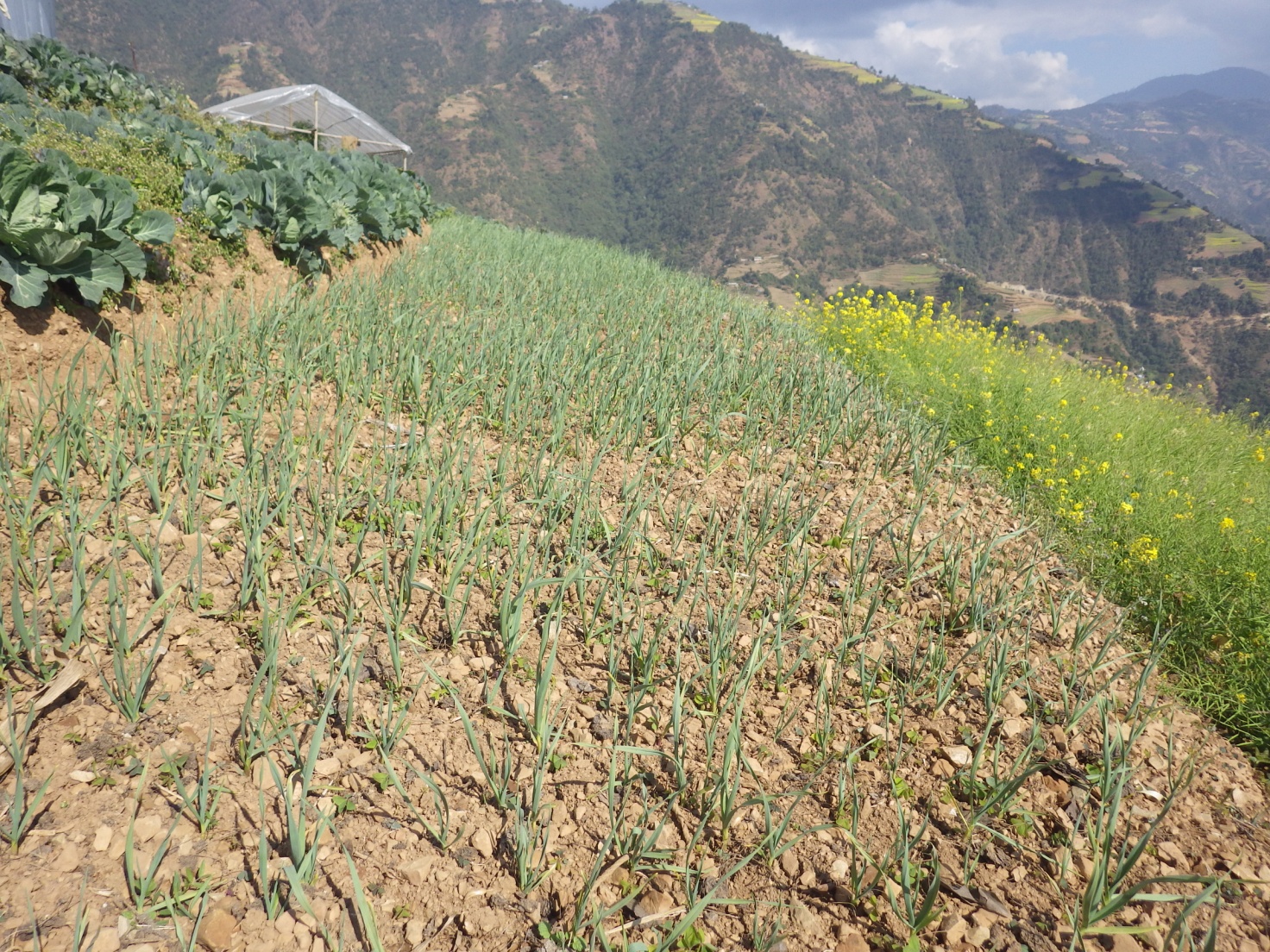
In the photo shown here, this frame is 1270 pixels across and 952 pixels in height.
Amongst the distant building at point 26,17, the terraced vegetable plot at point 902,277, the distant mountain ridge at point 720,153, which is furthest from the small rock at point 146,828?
the terraced vegetable plot at point 902,277

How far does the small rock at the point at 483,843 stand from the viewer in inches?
63.7

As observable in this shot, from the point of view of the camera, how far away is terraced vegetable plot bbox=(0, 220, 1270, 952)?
4.87 feet

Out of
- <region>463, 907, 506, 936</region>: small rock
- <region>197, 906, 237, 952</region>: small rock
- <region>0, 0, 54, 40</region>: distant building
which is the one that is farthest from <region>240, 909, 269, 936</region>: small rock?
<region>0, 0, 54, 40</region>: distant building

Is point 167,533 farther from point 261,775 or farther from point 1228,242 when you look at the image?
point 1228,242

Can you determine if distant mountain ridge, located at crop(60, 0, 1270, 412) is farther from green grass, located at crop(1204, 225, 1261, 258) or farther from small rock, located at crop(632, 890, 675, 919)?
small rock, located at crop(632, 890, 675, 919)

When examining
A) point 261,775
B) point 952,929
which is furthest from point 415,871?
point 952,929

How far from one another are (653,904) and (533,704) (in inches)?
26.5

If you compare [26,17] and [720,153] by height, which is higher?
[720,153]

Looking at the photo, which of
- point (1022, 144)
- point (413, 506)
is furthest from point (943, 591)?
point (1022, 144)

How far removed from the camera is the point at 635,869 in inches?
63.3

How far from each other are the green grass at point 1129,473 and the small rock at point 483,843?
8.17 ft

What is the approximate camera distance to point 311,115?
2320 cm

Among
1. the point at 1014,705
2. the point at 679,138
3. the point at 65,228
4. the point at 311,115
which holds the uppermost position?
the point at 679,138

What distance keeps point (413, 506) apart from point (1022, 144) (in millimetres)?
153385
